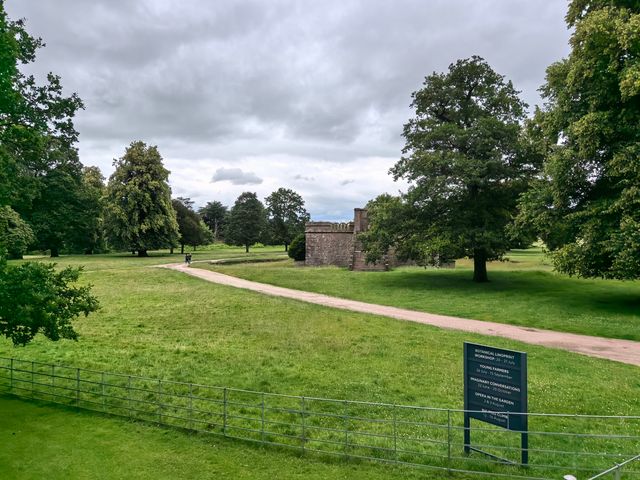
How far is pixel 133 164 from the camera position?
55031mm

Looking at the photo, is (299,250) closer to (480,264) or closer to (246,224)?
(480,264)

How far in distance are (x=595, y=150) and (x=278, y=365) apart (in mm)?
18161

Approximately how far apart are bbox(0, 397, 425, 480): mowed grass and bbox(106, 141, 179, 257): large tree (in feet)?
154

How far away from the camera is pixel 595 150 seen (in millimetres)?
20109

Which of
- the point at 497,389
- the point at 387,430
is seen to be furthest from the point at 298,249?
the point at 497,389

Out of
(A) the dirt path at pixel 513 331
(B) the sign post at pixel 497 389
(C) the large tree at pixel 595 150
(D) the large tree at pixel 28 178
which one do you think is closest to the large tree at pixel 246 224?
(A) the dirt path at pixel 513 331

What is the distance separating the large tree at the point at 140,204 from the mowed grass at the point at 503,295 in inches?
885

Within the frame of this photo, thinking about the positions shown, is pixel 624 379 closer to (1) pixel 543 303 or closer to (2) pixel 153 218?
(1) pixel 543 303

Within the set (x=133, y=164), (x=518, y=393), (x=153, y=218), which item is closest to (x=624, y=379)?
(x=518, y=393)

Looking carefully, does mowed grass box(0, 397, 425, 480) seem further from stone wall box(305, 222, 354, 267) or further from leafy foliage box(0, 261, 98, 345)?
stone wall box(305, 222, 354, 267)

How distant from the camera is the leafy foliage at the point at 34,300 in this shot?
7980mm

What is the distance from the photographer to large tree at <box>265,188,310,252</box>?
8556 centimetres

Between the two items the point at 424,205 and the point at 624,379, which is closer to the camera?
the point at 624,379

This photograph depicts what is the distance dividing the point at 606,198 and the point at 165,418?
21735 mm
